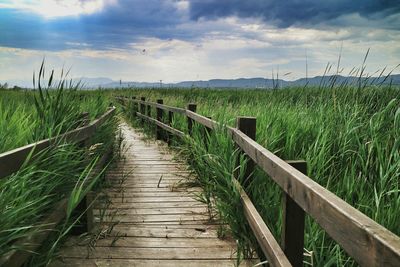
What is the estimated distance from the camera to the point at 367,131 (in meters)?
4.53

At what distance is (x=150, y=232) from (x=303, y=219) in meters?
2.06

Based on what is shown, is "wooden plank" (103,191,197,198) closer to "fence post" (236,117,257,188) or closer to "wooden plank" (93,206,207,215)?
"wooden plank" (93,206,207,215)

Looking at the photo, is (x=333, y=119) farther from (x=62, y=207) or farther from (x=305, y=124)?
(x=62, y=207)

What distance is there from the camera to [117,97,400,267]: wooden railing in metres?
1.21

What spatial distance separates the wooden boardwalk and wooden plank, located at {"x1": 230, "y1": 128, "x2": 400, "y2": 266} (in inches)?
52.7

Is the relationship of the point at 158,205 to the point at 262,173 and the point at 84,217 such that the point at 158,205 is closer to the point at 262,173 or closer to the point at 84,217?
the point at 84,217

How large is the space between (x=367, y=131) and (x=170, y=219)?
2.47 meters

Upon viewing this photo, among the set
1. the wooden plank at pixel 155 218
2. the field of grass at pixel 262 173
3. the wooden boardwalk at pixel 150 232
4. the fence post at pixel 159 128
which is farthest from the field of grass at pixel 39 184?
the fence post at pixel 159 128


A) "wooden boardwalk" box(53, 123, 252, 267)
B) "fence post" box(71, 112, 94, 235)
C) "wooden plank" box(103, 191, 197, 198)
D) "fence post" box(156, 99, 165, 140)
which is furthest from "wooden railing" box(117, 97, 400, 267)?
"fence post" box(156, 99, 165, 140)

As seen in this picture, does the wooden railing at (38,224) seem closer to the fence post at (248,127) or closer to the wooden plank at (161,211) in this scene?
the wooden plank at (161,211)

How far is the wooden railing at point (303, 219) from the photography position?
1.21 meters

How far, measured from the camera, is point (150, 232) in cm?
395

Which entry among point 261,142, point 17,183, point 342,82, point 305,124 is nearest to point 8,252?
point 17,183

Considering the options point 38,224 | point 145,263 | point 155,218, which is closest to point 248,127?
point 155,218
